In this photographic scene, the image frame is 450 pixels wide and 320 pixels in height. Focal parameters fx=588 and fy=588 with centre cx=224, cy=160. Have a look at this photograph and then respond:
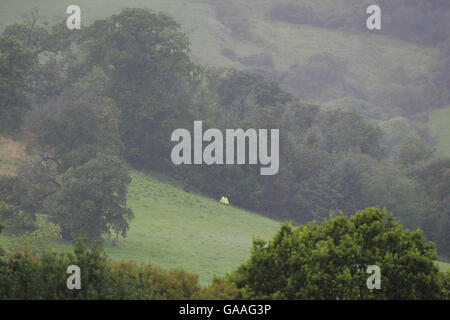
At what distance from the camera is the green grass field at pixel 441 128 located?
110 meters

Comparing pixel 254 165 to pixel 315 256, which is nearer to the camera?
pixel 315 256

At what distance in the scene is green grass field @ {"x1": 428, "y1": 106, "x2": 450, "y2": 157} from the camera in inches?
4350

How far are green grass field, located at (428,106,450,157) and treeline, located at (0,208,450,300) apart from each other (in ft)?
318

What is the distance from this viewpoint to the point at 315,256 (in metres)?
14.0

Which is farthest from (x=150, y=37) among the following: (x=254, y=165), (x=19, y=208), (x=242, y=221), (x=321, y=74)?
(x=321, y=74)

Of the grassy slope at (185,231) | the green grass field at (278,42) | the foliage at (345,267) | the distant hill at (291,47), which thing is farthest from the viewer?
the green grass field at (278,42)

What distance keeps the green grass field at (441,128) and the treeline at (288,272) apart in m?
96.8

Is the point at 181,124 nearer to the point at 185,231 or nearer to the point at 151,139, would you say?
the point at 151,139

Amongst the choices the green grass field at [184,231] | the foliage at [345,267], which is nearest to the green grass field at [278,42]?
the green grass field at [184,231]

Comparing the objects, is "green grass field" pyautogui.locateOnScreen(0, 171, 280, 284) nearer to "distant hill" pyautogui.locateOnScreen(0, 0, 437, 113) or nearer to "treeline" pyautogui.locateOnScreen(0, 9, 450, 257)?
"treeline" pyautogui.locateOnScreen(0, 9, 450, 257)

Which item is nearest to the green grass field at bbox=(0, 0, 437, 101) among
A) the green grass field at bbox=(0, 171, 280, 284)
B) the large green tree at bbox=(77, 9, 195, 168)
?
the large green tree at bbox=(77, 9, 195, 168)

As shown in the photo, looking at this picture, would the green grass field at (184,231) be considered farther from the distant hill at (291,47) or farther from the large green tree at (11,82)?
the distant hill at (291,47)

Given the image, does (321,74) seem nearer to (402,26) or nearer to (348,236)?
(402,26)
